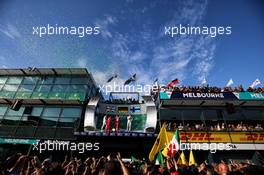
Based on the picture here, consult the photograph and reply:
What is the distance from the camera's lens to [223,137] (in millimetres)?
20188

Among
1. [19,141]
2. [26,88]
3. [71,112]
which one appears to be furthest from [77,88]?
[19,141]

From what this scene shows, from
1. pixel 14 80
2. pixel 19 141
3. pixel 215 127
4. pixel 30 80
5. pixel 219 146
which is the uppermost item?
pixel 30 80

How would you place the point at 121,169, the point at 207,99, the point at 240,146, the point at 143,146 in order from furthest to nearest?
1. the point at 207,99
2. the point at 143,146
3. the point at 240,146
4. the point at 121,169

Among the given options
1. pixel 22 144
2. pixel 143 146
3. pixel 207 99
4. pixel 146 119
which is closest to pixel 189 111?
pixel 207 99

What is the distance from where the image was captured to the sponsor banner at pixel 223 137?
20.0 m

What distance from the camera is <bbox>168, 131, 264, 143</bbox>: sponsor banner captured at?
20031 millimetres

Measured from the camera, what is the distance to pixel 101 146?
21.5 metres

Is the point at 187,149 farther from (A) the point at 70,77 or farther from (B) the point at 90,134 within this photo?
(A) the point at 70,77

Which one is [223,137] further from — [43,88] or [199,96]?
[43,88]

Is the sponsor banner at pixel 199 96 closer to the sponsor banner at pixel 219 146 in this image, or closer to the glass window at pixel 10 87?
the sponsor banner at pixel 219 146

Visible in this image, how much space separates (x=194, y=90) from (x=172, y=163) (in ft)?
59.0

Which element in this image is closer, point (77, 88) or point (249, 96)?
point (249, 96)

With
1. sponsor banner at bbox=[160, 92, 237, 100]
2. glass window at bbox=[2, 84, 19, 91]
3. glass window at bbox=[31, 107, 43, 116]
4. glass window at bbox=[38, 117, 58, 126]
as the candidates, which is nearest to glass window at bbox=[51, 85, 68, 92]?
glass window at bbox=[31, 107, 43, 116]

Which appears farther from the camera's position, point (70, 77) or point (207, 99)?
point (70, 77)
